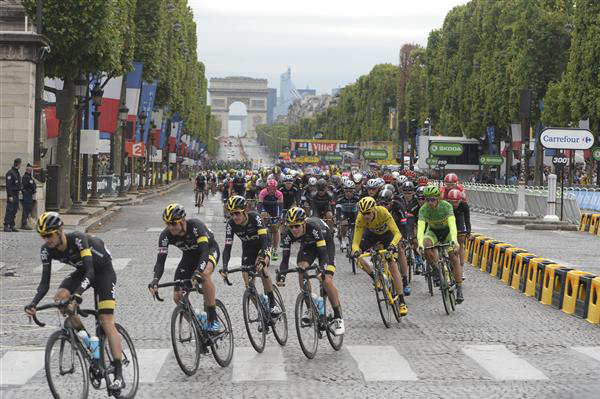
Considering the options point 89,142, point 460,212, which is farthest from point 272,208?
point 89,142

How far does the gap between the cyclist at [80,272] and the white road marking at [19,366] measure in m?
1.57

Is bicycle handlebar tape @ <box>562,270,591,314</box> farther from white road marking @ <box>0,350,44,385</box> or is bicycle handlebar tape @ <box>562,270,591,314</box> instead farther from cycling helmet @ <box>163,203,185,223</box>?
white road marking @ <box>0,350,44,385</box>

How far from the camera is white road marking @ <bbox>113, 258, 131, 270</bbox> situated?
21.9 metres

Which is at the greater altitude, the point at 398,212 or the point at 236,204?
the point at 236,204

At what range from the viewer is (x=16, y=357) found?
11930 mm

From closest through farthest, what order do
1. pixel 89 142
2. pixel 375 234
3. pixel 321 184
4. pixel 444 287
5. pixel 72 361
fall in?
pixel 72 361, pixel 375 234, pixel 444 287, pixel 321 184, pixel 89 142

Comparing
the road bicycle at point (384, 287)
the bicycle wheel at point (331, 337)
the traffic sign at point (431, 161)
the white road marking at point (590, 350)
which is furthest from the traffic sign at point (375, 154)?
the bicycle wheel at point (331, 337)

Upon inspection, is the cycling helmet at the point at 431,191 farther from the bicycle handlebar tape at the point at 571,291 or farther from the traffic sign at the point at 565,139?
the traffic sign at the point at 565,139

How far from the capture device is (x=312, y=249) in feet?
42.0

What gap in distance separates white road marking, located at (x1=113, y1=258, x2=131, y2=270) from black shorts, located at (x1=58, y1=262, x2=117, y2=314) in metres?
12.0

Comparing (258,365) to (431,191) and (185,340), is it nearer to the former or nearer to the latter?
(185,340)

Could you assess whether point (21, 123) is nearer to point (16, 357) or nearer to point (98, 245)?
point (16, 357)

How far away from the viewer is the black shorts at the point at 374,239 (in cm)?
1508

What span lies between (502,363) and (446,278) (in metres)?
4.05
